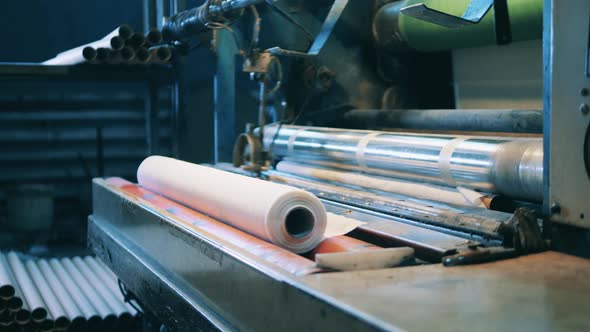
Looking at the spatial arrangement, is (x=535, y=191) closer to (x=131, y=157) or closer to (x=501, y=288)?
(x=501, y=288)

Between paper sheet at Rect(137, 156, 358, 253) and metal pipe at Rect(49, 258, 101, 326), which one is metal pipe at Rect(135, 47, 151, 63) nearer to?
metal pipe at Rect(49, 258, 101, 326)

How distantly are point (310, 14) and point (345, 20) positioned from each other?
0.13 meters

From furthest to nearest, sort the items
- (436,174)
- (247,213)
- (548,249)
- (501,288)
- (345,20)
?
1. (345,20)
2. (436,174)
3. (247,213)
4. (548,249)
5. (501,288)

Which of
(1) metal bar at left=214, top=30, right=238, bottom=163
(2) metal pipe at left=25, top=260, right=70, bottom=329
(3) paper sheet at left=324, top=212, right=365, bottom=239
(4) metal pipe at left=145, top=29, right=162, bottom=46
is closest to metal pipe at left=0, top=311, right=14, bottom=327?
(2) metal pipe at left=25, top=260, right=70, bottom=329

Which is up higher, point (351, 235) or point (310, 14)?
point (310, 14)

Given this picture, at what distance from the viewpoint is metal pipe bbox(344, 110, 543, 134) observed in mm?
1730

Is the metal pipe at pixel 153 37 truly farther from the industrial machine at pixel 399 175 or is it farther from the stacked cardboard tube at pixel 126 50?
the industrial machine at pixel 399 175

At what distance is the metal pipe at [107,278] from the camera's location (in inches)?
113

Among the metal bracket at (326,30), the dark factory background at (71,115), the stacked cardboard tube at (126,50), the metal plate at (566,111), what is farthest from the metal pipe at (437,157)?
the dark factory background at (71,115)

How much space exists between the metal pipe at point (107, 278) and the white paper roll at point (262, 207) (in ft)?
4.74

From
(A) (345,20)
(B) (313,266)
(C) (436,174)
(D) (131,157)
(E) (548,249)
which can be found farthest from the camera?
(D) (131,157)

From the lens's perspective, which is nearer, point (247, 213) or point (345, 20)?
point (247, 213)

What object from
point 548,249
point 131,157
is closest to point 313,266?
point 548,249

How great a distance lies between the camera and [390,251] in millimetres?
1028
